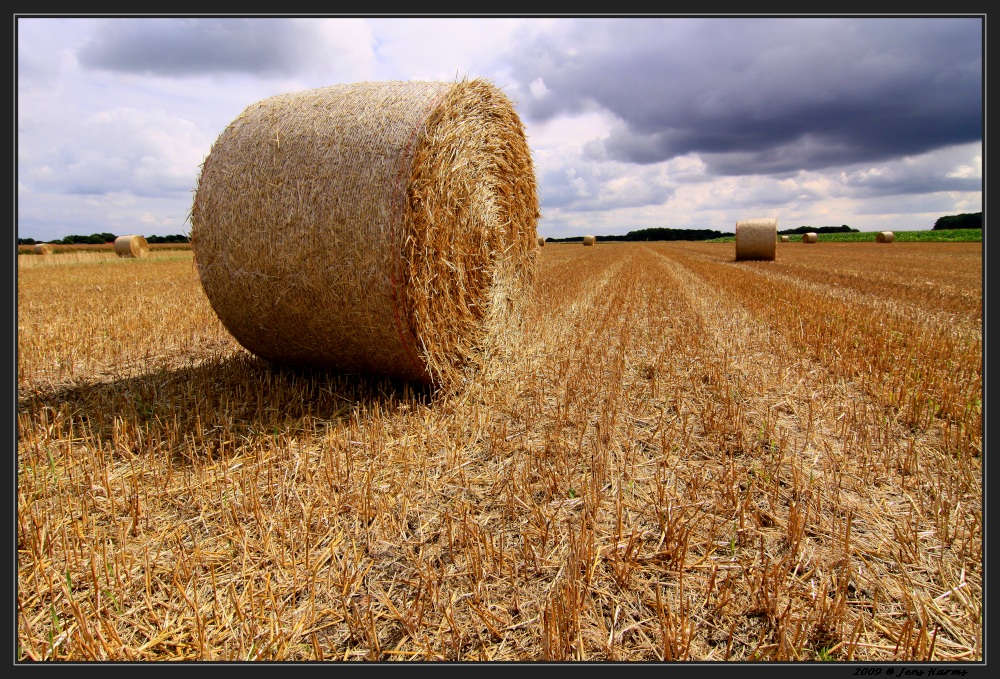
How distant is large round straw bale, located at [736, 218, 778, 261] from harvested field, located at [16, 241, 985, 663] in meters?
16.6

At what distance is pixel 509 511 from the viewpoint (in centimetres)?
269

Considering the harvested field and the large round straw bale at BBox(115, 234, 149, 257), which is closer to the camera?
the harvested field

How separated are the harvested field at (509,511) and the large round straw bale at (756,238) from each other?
16580 mm

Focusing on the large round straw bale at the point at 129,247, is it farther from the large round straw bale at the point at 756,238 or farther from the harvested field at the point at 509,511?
the large round straw bale at the point at 756,238

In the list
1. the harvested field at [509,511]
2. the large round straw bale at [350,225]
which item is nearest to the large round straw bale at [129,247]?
the harvested field at [509,511]

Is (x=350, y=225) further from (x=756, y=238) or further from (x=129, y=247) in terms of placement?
(x=129, y=247)

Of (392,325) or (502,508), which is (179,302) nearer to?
(392,325)

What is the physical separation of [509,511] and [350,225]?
7.59 ft

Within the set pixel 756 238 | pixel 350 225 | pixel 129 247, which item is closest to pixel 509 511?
pixel 350 225

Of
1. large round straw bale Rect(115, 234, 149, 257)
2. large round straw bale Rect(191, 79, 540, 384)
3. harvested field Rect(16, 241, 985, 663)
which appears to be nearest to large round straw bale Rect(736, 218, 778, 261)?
harvested field Rect(16, 241, 985, 663)

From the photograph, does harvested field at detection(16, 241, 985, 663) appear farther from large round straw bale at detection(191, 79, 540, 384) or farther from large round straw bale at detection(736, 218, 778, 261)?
large round straw bale at detection(736, 218, 778, 261)

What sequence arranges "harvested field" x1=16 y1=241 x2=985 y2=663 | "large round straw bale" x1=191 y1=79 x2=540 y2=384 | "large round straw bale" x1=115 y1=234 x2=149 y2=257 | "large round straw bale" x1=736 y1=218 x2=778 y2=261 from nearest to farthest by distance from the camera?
"harvested field" x1=16 y1=241 x2=985 y2=663 → "large round straw bale" x1=191 y1=79 x2=540 y2=384 → "large round straw bale" x1=736 y1=218 x2=778 y2=261 → "large round straw bale" x1=115 y1=234 x2=149 y2=257

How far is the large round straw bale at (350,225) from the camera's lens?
3893mm

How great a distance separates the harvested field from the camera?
1.92 m
